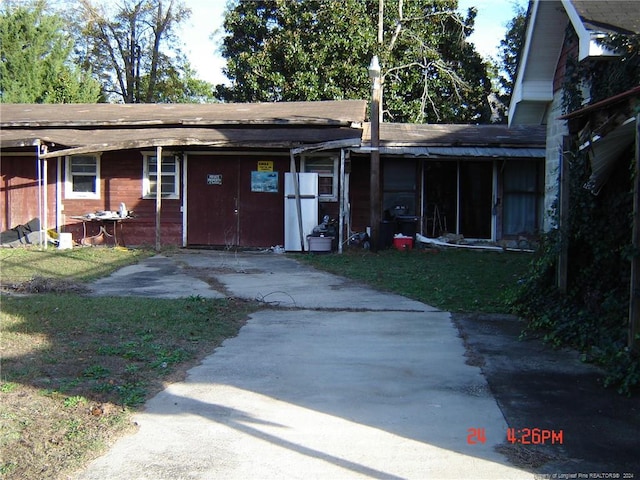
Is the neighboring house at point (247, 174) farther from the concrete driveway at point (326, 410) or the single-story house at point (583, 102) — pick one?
the concrete driveway at point (326, 410)

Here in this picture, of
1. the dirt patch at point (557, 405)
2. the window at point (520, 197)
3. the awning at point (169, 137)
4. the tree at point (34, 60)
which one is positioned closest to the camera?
the dirt patch at point (557, 405)

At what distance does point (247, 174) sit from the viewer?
629 inches

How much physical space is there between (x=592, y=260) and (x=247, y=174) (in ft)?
33.7

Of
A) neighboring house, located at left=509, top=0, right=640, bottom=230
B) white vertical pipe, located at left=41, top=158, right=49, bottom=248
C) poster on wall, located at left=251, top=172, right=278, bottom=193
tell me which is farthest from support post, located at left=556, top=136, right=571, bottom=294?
white vertical pipe, located at left=41, top=158, right=49, bottom=248

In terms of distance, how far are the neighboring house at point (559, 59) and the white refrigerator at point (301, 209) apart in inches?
205

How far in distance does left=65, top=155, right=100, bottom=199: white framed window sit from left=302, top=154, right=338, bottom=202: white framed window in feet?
18.6

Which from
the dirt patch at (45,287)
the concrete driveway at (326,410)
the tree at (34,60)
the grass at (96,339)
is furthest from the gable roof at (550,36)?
the tree at (34,60)

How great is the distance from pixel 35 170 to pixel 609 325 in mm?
15144

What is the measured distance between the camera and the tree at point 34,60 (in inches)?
1150

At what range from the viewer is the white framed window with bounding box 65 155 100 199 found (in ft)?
53.9

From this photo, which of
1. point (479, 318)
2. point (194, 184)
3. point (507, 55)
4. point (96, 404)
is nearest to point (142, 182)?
point (194, 184)

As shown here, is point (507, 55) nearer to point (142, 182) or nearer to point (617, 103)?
point (142, 182)

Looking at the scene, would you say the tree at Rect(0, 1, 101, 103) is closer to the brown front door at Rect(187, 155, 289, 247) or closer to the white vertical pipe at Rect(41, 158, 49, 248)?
the white vertical pipe at Rect(41, 158, 49, 248)

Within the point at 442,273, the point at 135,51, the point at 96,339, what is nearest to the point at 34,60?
the point at 135,51
